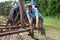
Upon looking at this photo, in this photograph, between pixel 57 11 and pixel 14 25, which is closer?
pixel 14 25

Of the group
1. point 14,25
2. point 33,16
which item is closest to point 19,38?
point 14,25

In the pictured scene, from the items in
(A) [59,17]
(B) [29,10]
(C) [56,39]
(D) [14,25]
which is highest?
(B) [29,10]

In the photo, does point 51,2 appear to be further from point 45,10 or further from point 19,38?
point 19,38

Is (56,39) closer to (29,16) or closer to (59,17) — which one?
(29,16)

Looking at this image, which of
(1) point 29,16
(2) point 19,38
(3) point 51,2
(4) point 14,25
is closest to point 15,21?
(4) point 14,25

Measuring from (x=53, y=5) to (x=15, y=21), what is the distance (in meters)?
11.1

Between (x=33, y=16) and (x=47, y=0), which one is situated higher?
(x=33, y=16)

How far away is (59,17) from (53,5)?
4.92 feet

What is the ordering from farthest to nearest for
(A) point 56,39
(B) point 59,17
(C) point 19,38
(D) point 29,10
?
(B) point 59,17 → (A) point 56,39 → (C) point 19,38 → (D) point 29,10

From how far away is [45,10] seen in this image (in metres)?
18.5

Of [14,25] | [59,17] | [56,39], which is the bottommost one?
[59,17]

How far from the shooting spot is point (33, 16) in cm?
626

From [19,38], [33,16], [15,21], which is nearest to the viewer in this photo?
[33,16]

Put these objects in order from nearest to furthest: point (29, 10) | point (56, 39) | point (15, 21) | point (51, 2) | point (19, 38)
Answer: point (29, 10) → point (15, 21) → point (19, 38) → point (56, 39) → point (51, 2)
